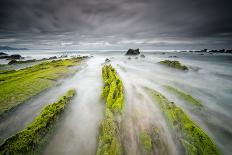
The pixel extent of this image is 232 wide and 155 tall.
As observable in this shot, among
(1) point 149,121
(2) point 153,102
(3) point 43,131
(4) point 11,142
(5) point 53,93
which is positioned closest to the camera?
(4) point 11,142

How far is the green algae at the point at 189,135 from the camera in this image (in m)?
5.74

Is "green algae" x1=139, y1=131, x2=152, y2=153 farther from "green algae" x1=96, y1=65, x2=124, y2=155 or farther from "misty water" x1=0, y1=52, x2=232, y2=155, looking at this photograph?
"green algae" x1=96, y1=65, x2=124, y2=155

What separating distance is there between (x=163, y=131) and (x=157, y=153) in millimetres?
1811

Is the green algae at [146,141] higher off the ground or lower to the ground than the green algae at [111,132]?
lower

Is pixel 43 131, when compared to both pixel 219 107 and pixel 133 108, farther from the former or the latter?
pixel 219 107

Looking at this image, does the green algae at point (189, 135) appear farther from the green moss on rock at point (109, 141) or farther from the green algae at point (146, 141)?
the green moss on rock at point (109, 141)

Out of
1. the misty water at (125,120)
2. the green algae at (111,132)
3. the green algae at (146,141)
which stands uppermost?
the green algae at (111,132)

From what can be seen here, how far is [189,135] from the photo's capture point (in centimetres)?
→ 662

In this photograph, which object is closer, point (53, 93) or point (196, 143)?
point (196, 143)

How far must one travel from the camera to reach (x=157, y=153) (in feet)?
18.9

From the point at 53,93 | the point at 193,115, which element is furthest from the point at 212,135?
the point at 53,93

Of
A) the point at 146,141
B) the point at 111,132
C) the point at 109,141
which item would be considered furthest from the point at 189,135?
the point at 109,141

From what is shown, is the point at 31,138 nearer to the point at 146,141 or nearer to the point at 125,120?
the point at 125,120

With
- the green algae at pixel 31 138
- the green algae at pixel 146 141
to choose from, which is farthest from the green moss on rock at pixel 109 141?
the green algae at pixel 31 138
